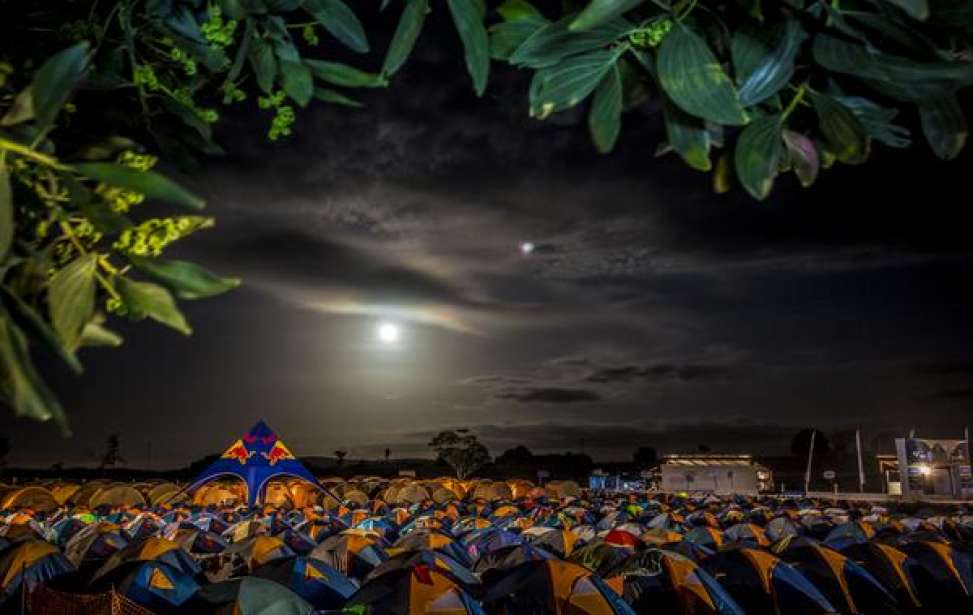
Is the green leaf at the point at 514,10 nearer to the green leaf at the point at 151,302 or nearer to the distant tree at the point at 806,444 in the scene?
the green leaf at the point at 151,302

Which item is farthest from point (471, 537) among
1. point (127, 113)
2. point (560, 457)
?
point (560, 457)

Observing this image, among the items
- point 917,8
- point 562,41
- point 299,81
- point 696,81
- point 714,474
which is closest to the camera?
point 917,8

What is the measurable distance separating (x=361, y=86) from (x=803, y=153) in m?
0.93

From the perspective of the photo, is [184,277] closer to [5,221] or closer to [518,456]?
[5,221]

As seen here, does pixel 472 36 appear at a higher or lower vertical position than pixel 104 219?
A: higher

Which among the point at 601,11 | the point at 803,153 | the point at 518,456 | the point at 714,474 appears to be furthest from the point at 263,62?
the point at 518,456

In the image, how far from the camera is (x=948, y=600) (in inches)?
480

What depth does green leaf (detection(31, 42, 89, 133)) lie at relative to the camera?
97 cm

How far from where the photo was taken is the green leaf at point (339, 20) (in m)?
1.50

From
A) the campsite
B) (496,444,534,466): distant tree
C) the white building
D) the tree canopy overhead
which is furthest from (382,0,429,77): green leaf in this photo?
(496,444,534,466): distant tree

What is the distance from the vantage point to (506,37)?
1425mm

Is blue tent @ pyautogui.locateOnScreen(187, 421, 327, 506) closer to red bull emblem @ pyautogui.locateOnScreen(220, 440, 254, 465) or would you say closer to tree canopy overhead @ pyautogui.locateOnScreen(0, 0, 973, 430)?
red bull emblem @ pyautogui.locateOnScreen(220, 440, 254, 465)

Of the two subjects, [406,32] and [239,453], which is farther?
[239,453]

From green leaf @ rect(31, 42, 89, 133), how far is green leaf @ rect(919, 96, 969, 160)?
4.57 ft
